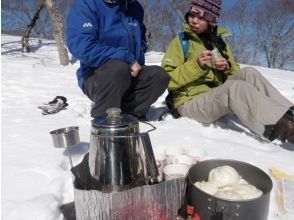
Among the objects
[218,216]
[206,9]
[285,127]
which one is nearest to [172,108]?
[206,9]

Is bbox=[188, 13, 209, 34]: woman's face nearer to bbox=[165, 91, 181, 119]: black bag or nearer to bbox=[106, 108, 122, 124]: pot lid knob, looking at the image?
bbox=[165, 91, 181, 119]: black bag

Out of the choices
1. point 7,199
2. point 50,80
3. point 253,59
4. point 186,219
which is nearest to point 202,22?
point 186,219

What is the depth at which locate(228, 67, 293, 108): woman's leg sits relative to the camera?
98.1 inches

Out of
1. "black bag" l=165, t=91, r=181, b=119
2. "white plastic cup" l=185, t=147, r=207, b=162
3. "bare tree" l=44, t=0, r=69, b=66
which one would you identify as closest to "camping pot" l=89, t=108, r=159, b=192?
"white plastic cup" l=185, t=147, r=207, b=162

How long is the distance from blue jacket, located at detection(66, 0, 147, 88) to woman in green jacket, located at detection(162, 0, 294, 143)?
0.42 m

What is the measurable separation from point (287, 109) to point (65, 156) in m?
1.59

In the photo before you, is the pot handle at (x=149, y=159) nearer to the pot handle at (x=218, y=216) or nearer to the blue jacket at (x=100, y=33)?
the pot handle at (x=218, y=216)

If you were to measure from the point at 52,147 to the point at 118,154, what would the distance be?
3.66 feet

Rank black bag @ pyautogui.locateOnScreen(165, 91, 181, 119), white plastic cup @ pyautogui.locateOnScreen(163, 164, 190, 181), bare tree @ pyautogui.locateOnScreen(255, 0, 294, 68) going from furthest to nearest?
bare tree @ pyautogui.locateOnScreen(255, 0, 294, 68) → black bag @ pyautogui.locateOnScreen(165, 91, 181, 119) → white plastic cup @ pyautogui.locateOnScreen(163, 164, 190, 181)

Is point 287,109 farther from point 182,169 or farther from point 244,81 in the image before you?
point 182,169

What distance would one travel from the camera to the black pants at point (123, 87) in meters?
2.56

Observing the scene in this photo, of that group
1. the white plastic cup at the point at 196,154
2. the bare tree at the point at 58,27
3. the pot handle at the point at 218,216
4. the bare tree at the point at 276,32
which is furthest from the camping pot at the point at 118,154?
the bare tree at the point at 276,32

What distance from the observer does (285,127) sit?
230 centimetres

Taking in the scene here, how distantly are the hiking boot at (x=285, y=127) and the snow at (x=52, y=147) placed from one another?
150mm
